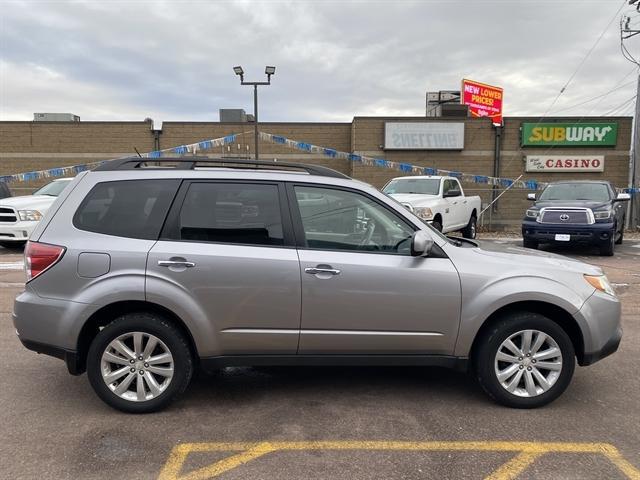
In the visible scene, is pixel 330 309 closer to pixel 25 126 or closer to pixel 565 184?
pixel 565 184

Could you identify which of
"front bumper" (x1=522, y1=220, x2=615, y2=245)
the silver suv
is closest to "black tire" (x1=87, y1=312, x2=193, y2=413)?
the silver suv

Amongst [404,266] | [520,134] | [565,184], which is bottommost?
[404,266]

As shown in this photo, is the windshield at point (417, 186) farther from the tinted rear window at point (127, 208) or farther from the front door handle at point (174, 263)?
the front door handle at point (174, 263)

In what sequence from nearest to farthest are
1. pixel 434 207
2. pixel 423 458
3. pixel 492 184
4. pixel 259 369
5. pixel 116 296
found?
pixel 423 458, pixel 116 296, pixel 259 369, pixel 434 207, pixel 492 184

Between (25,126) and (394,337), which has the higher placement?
(25,126)

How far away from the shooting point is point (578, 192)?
481 inches

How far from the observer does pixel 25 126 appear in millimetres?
23359

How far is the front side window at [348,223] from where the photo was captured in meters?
3.57

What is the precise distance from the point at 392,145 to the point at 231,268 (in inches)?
804

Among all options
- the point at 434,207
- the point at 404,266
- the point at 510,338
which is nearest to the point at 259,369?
the point at 404,266

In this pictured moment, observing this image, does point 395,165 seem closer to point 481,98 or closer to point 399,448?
point 481,98

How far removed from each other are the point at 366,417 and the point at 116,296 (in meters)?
1.91

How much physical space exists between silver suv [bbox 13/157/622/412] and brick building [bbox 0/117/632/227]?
1964 cm

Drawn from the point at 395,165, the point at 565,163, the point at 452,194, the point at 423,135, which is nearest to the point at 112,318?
the point at 452,194
